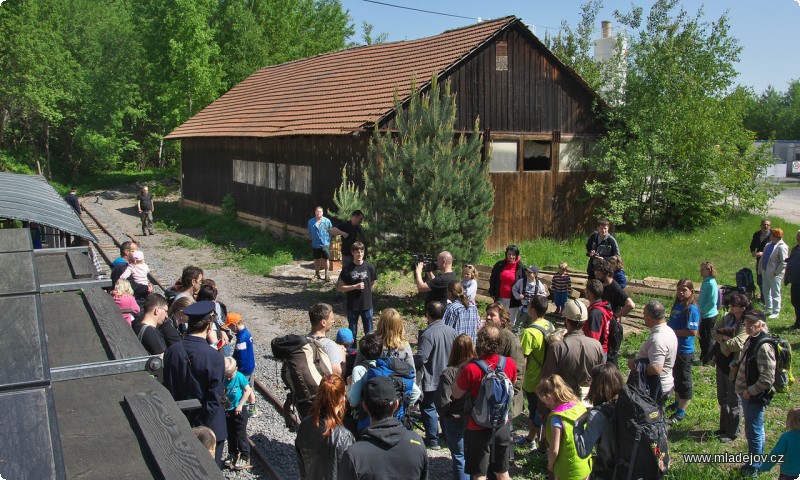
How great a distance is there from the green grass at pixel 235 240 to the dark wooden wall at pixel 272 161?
735 millimetres

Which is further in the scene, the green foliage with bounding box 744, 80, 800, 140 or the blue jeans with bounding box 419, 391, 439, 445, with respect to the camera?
the green foliage with bounding box 744, 80, 800, 140

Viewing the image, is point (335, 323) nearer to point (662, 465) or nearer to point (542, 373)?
point (542, 373)

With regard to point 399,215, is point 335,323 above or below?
below

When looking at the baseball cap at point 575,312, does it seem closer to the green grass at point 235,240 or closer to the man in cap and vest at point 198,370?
the man in cap and vest at point 198,370

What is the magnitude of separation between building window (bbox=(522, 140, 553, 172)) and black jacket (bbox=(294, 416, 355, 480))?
48.0ft

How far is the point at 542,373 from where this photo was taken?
256 inches

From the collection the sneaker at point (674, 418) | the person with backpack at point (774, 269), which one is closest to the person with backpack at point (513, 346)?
the sneaker at point (674, 418)

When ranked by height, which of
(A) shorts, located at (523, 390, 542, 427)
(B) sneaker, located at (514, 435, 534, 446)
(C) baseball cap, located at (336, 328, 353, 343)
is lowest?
(B) sneaker, located at (514, 435, 534, 446)

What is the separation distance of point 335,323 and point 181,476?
992cm

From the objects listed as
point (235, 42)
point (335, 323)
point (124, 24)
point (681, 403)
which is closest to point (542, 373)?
point (681, 403)

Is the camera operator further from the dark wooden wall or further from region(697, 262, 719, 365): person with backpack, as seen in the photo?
the dark wooden wall

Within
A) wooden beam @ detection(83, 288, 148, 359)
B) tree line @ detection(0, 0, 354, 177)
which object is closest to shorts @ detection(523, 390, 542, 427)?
wooden beam @ detection(83, 288, 148, 359)

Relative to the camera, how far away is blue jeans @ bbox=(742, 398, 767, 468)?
20.1ft

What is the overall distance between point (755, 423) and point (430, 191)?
7012 mm
